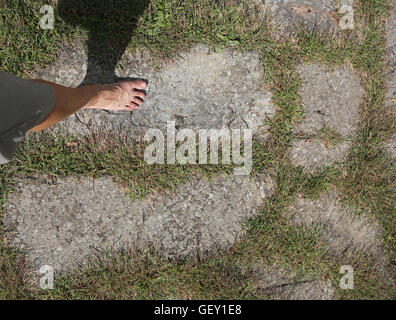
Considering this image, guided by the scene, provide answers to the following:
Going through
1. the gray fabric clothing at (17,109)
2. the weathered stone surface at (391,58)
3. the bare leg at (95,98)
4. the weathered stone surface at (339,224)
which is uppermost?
the weathered stone surface at (391,58)

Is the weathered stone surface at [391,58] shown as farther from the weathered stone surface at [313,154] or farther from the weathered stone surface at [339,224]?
the weathered stone surface at [339,224]

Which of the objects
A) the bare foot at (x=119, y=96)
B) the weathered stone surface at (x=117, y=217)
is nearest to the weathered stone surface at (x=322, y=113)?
the weathered stone surface at (x=117, y=217)

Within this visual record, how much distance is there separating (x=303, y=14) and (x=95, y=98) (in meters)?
1.81

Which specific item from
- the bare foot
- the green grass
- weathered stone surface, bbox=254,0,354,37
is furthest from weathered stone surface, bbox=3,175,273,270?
weathered stone surface, bbox=254,0,354,37

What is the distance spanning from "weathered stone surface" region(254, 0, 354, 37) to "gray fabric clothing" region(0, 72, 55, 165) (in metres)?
1.87

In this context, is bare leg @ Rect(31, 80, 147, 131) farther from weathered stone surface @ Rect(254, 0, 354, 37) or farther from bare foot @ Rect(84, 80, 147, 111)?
weathered stone surface @ Rect(254, 0, 354, 37)

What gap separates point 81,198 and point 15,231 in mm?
570

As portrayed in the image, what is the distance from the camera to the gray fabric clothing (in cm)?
154

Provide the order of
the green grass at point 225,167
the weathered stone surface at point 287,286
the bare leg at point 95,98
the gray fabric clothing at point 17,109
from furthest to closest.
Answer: the weathered stone surface at point 287,286
the green grass at point 225,167
the bare leg at point 95,98
the gray fabric clothing at point 17,109

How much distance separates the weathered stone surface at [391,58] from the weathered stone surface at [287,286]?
163 cm

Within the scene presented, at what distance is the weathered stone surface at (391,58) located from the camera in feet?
8.99

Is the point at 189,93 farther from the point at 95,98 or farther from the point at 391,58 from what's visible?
the point at 391,58

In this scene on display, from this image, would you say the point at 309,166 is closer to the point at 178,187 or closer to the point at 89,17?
the point at 178,187
